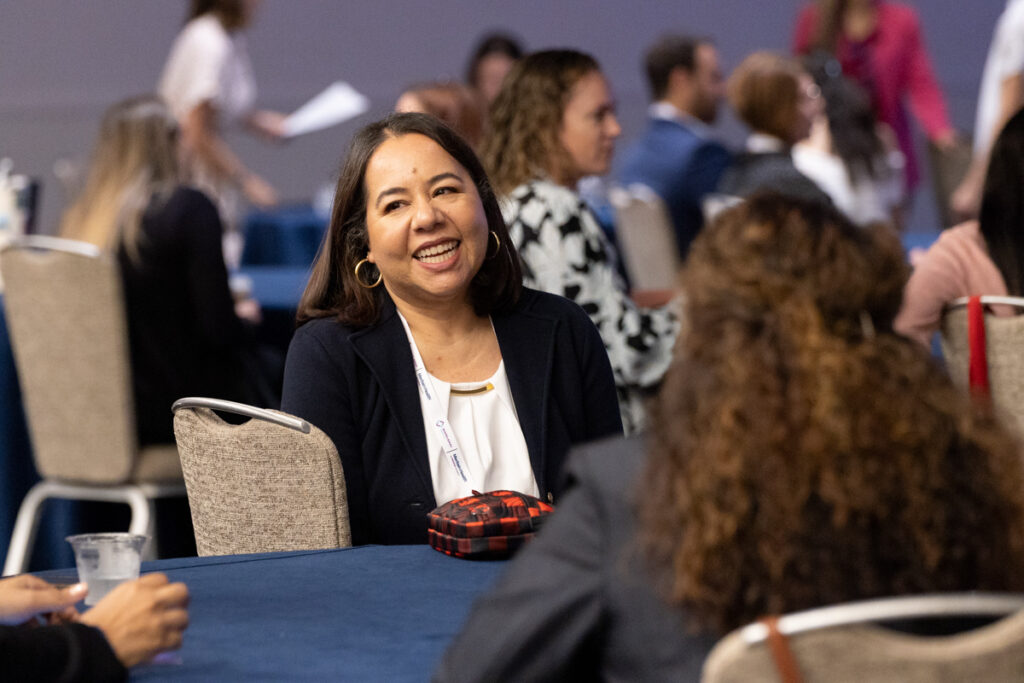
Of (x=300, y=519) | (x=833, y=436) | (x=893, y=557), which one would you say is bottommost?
(x=300, y=519)

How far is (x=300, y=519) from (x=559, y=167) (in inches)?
61.7

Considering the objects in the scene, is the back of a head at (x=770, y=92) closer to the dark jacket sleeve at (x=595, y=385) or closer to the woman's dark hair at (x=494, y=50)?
the woman's dark hair at (x=494, y=50)

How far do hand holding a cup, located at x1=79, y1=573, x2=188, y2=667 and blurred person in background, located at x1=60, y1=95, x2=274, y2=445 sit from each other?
94.7 inches

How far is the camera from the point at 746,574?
41.5 inches

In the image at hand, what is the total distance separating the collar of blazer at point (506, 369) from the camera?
2180 millimetres

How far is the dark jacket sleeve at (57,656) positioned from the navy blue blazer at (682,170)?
179 inches

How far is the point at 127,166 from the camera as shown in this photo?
3814mm

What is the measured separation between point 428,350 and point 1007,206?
119 cm

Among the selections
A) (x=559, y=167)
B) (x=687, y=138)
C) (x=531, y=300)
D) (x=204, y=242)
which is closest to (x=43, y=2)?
A: (x=687, y=138)

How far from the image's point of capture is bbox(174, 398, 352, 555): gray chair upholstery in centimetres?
187

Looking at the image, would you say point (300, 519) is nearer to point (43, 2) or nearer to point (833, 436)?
point (833, 436)

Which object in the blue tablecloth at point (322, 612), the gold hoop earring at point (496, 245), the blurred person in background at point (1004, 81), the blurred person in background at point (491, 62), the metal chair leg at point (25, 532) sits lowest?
the metal chair leg at point (25, 532)

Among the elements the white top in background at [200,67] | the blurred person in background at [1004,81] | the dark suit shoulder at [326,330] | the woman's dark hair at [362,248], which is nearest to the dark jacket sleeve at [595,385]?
the woman's dark hair at [362,248]

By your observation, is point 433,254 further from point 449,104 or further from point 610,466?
point 449,104
